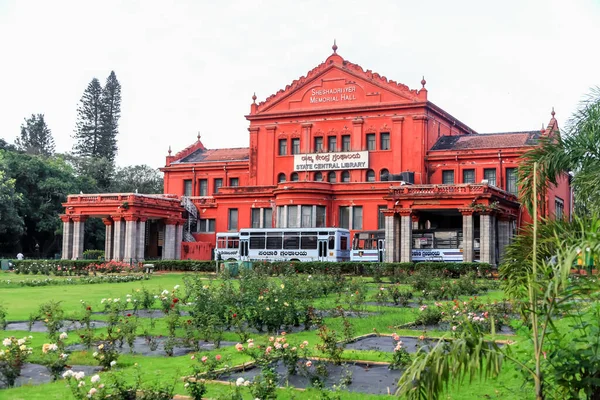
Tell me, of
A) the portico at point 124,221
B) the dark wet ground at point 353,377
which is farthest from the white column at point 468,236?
the dark wet ground at point 353,377

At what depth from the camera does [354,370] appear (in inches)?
407

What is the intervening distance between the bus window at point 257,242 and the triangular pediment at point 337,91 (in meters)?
14.1

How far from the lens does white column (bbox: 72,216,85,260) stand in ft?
170

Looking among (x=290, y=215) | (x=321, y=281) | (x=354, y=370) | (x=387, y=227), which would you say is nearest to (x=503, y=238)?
(x=387, y=227)

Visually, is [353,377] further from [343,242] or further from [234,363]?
[343,242]

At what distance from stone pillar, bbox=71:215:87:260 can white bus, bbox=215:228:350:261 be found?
13020 mm

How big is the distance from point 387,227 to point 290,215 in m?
9.17

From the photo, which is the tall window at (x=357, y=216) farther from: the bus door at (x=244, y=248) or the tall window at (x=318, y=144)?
the bus door at (x=244, y=248)

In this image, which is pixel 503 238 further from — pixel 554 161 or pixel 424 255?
pixel 554 161

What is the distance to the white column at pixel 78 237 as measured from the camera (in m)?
51.7

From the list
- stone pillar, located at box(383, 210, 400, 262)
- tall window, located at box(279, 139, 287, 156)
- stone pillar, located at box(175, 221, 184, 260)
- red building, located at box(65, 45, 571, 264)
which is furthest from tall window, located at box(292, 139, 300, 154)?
stone pillar, located at box(383, 210, 400, 262)

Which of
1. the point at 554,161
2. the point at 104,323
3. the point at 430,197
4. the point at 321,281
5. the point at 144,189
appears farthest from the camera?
the point at 144,189

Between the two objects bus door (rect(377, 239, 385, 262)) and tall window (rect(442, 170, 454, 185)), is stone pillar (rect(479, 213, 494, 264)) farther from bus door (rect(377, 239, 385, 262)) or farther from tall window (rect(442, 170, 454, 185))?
tall window (rect(442, 170, 454, 185))

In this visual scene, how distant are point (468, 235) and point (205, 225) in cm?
2444
